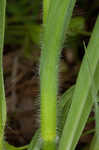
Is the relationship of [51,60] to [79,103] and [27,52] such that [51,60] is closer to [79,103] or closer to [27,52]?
[79,103]

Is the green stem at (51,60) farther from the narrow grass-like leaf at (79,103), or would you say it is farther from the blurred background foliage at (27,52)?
the blurred background foliage at (27,52)

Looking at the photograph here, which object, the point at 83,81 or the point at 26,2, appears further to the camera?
the point at 26,2

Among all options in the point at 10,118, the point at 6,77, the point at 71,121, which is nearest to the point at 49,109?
the point at 71,121

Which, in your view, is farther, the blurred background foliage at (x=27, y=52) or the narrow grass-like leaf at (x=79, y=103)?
the blurred background foliage at (x=27, y=52)

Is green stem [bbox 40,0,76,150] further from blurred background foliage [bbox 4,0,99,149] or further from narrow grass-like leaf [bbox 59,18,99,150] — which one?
blurred background foliage [bbox 4,0,99,149]

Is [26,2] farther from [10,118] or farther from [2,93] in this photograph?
[2,93]

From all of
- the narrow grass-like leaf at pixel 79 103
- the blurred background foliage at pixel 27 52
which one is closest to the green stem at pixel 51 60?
the narrow grass-like leaf at pixel 79 103

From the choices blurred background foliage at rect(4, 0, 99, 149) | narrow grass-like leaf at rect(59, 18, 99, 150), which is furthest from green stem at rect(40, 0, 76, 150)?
blurred background foliage at rect(4, 0, 99, 149)

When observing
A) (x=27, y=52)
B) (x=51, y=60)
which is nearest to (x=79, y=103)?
(x=51, y=60)
